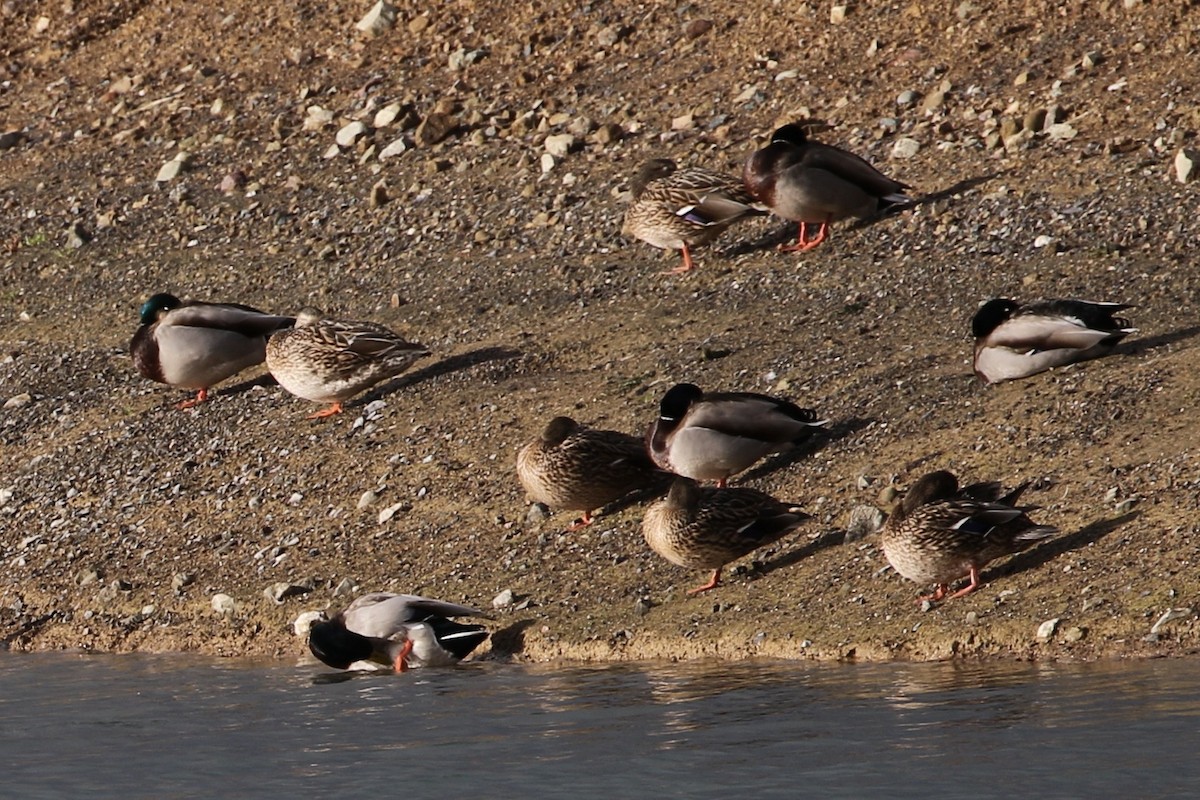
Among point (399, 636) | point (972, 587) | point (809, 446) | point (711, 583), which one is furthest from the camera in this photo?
point (809, 446)

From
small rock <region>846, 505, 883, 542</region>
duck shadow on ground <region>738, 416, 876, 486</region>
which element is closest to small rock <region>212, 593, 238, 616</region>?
duck shadow on ground <region>738, 416, 876, 486</region>

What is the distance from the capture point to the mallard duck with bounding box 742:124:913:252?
1268cm

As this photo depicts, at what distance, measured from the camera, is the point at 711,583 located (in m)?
8.98

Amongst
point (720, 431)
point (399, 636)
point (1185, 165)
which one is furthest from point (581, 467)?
point (1185, 165)

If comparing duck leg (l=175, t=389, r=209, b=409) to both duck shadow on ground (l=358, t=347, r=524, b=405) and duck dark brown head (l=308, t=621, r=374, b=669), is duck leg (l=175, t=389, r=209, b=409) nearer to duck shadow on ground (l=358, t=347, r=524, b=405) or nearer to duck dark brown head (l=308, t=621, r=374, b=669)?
duck shadow on ground (l=358, t=347, r=524, b=405)

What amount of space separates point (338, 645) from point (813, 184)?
207 inches

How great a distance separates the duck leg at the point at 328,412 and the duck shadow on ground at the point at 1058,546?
456 centimetres

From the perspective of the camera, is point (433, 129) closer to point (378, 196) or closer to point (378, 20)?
point (378, 196)

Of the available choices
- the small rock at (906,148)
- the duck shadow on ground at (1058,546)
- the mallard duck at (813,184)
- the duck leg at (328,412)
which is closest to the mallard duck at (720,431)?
the duck shadow on ground at (1058,546)

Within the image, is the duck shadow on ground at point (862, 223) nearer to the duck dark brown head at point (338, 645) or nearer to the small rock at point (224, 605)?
the small rock at point (224, 605)

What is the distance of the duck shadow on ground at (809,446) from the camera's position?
9.87m

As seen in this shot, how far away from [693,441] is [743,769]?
10.9ft

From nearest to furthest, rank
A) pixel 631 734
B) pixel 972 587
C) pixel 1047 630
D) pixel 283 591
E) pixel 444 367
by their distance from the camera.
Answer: pixel 631 734 < pixel 1047 630 < pixel 972 587 < pixel 283 591 < pixel 444 367

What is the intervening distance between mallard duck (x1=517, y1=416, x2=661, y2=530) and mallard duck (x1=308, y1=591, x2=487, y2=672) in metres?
0.94
